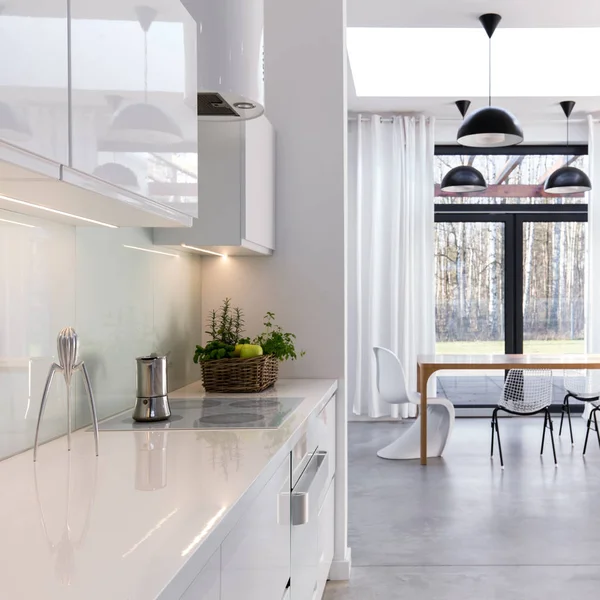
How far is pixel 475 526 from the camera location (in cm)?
384

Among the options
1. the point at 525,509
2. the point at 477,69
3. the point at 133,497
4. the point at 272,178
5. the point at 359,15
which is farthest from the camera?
the point at 477,69

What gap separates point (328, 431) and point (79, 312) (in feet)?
3.97

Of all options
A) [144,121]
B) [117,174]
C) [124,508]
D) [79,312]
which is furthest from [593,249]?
[124,508]

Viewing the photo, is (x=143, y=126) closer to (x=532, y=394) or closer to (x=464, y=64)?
(x=532, y=394)

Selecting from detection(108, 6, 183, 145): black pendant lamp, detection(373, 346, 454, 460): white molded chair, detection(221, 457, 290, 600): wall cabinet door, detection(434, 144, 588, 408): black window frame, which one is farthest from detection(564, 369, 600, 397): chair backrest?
detection(108, 6, 183, 145): black pendant lamp

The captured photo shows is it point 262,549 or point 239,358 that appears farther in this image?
point 239,358

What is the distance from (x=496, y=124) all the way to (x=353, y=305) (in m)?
3.09

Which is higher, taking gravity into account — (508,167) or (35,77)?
(508,167)

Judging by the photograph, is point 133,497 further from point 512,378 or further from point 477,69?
point 477,69

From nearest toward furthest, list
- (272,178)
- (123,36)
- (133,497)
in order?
(133,497)
(123,36)
(272,178)

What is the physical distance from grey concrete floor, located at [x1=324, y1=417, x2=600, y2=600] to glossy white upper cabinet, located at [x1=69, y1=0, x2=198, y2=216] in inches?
78.4

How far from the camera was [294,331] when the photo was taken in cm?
327

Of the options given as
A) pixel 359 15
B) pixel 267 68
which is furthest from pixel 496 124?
pixel 267 68

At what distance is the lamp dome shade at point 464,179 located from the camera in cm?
618
